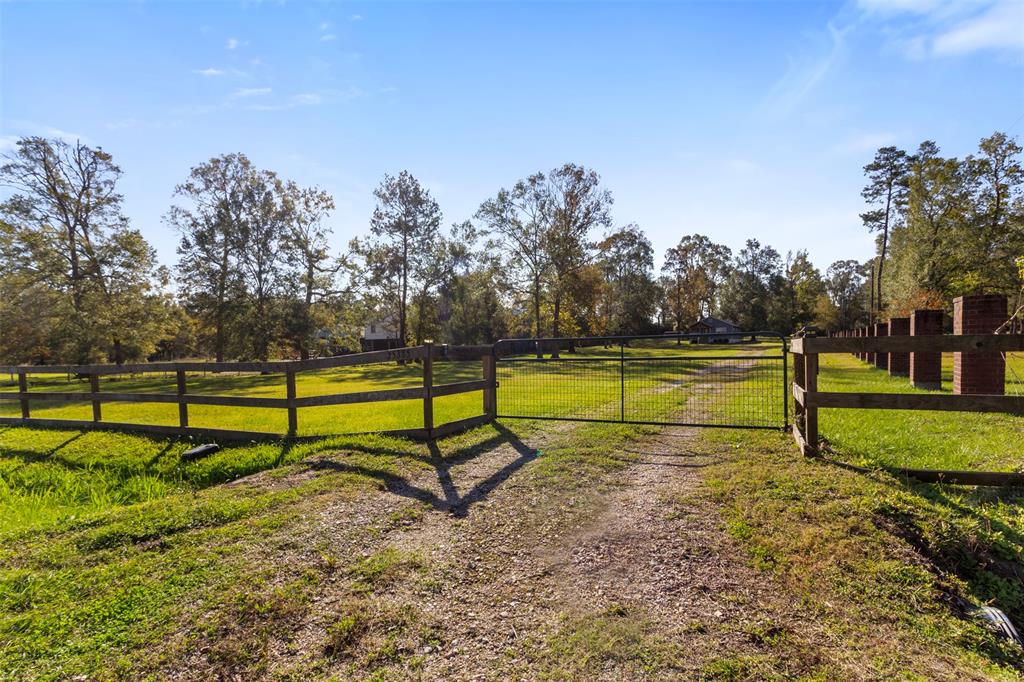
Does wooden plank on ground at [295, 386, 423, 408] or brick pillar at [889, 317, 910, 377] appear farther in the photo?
brick pillar at [889, 317, 910, 377]

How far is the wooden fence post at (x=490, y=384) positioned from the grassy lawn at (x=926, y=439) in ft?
16.2

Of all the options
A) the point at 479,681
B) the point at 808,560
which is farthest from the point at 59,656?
the point at 808,560

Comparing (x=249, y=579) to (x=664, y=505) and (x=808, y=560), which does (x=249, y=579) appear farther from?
(x=808, y=560)

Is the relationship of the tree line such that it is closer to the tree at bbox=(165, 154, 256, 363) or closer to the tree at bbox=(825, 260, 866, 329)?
the tree at bbox=(165, 154, 256, 363)

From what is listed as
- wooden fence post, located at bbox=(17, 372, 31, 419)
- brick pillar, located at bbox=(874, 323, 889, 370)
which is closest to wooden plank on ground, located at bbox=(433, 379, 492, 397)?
wooden fence post, located at bbox=(17, 372, 31, 419)

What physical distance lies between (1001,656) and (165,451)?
9092 mm

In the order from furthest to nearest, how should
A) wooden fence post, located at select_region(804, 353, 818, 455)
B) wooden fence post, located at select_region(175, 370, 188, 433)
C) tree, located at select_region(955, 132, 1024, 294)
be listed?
tree, located at select_region(955, 132, 1024, 294) → wooden fence post, located at select_region(175, 370, 188, 433) → wooden fence post, located at select_region(804, 353, 818, 455)

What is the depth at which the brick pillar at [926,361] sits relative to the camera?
10.4 meters

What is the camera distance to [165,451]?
704cm

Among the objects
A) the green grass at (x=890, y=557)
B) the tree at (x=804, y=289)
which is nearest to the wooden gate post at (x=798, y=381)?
the green grass at (x=890, y=557)

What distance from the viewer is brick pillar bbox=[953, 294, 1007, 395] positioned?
26.1ft

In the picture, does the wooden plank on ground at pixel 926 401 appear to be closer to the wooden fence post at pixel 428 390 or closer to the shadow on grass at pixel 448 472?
the shadow on grass at pixel 448 472

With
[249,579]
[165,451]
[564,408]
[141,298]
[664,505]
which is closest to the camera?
[249,579]

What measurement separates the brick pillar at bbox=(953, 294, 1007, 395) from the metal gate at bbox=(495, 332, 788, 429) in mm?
2904
